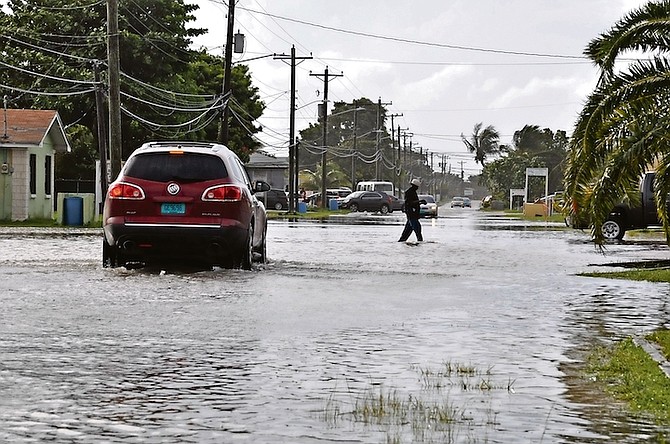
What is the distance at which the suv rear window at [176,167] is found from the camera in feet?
63.8

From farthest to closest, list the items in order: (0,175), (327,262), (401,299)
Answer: (0,175)
(327,262)
(401,299)

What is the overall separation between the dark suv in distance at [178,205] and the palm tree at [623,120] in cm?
520

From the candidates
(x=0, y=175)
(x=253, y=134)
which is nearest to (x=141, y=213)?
(x=0, y=175)

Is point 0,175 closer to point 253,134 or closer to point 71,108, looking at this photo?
point 71,108

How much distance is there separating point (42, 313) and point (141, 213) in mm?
5557

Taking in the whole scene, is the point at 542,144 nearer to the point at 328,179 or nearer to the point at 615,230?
the point at 328,179

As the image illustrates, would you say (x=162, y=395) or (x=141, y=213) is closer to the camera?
(x=162, y=395)

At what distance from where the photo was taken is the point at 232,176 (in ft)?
64.2

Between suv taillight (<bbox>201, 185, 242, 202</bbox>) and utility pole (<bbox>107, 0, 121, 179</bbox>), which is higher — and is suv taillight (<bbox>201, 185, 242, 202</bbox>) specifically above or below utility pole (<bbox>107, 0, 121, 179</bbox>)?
below

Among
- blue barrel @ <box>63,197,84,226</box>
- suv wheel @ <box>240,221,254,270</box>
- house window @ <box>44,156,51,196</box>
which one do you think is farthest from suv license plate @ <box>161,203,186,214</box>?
house window @ <box>44,156,51,196</box>

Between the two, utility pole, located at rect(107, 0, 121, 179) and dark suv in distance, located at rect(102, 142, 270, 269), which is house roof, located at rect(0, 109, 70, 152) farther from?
dark suv in distance, located at rect(102, 142, 270, 269)

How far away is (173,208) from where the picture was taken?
63.1ft

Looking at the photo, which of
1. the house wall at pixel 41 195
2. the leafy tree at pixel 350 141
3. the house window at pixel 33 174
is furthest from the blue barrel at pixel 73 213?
the leafy tree at pixel 350 141

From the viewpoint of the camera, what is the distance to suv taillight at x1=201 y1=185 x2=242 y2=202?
63.3 ft
